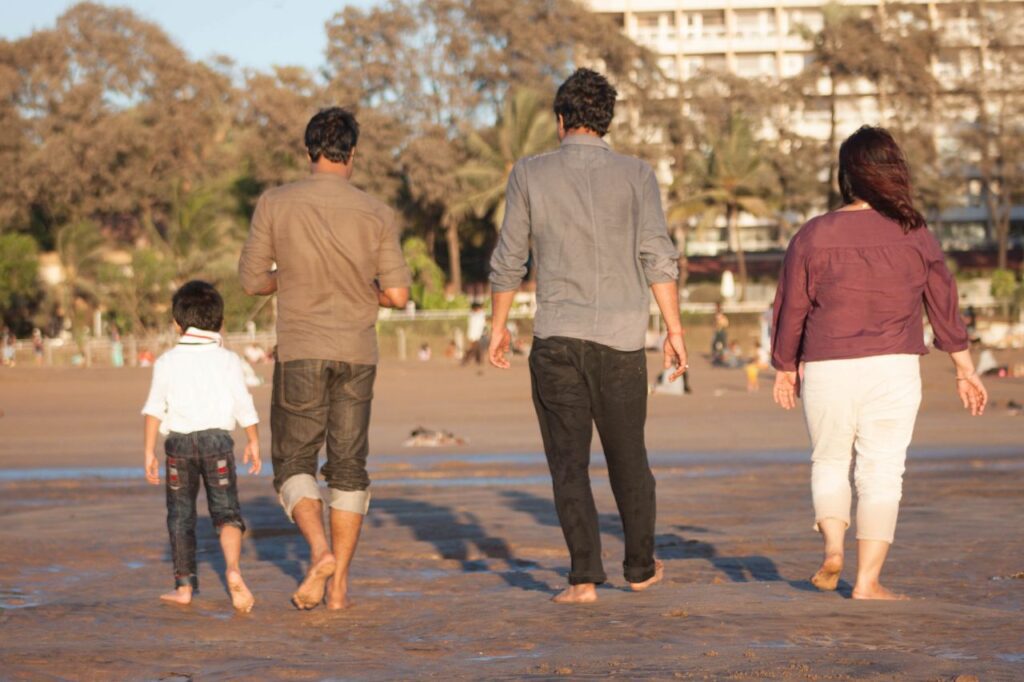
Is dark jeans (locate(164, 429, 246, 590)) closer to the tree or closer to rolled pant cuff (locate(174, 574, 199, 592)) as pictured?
rolled pant cuff (locate(174, 574, 199, 592))

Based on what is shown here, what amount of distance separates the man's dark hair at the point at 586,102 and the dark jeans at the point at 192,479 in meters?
1.78

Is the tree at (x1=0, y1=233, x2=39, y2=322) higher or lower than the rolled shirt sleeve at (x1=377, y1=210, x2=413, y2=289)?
higher

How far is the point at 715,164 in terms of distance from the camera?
194 feet

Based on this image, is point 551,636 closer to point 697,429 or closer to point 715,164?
point 697,429

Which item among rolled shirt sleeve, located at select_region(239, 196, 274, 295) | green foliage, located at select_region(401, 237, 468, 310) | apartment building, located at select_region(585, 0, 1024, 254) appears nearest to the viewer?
rolled shirt sleeve, located at select_region(239, 196, 274, 295)

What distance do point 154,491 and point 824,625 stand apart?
6.96m

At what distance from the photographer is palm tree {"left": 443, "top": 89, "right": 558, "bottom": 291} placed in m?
55.8

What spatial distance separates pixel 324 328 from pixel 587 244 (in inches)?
39.3

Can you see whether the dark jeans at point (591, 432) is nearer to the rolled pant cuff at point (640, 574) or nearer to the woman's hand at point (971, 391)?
the rolled pant cuff at point (640, 574)

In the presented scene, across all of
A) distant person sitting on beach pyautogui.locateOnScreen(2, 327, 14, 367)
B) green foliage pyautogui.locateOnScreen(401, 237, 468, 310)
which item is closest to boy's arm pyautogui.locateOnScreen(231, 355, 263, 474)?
distant person sitting on beach pyautogui.locateOnScreen(2, 327, 14, 367)

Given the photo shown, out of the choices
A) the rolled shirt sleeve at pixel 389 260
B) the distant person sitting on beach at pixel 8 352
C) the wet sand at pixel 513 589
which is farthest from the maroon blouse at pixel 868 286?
the distant person sitting on beach at pixel 8 352

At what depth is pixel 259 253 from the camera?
577 cm

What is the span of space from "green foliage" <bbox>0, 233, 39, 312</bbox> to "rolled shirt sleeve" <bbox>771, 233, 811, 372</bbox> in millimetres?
50813

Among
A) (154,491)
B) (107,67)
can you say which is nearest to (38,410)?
(154,491)
